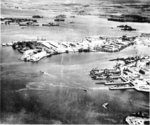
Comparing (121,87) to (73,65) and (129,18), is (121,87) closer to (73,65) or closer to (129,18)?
(73,65)

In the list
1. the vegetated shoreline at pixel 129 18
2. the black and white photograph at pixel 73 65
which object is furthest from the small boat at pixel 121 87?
the vegetated shoreline at pixel 129 18

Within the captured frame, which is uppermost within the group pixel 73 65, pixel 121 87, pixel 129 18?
pixel 129 18

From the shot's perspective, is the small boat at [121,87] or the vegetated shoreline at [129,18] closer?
the small boat at [121,87]

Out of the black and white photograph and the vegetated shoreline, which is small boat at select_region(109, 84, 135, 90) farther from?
the vegetated shoreline

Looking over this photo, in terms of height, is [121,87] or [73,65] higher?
[73,65]

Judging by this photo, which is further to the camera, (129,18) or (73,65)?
(129,18)

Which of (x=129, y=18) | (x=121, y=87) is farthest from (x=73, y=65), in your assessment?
(x=129, y=18)

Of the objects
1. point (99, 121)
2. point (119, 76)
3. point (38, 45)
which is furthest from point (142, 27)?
point (99, 121)

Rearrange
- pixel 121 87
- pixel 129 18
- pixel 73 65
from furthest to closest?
pixel 129 18, pixel 73 65, pixel 121 87

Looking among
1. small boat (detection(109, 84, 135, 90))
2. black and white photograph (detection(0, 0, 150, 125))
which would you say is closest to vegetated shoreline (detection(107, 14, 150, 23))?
black and white photograph (detection(0, 0, 150, 125))

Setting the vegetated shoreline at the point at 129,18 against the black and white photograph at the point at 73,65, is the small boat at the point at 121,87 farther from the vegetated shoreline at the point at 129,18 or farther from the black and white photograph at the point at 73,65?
the vegetated shoreline at the point at 129,18
